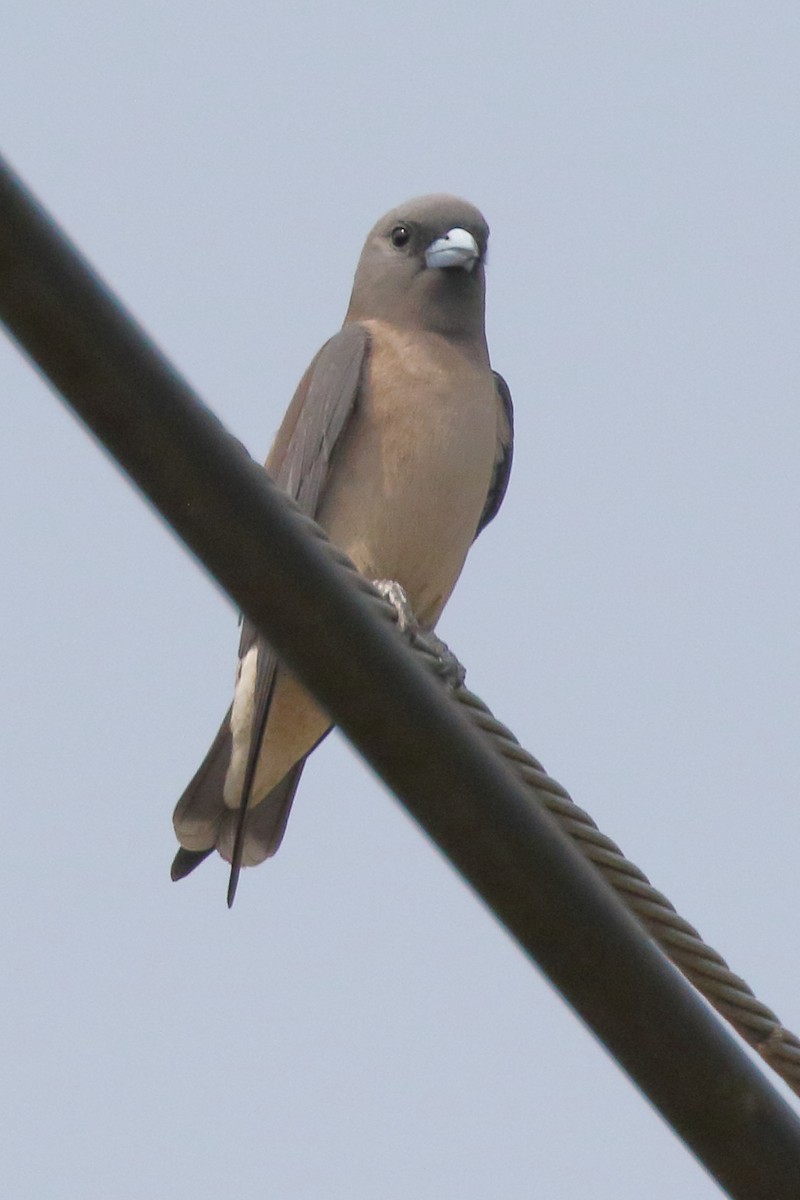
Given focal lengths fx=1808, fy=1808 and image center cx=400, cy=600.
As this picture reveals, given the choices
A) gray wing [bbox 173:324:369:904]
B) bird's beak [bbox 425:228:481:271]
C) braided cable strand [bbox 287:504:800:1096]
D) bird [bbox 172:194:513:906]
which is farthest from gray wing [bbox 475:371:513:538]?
braided cable strand [bbox 287:504:800:1096]

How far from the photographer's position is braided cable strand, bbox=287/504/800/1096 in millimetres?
2432

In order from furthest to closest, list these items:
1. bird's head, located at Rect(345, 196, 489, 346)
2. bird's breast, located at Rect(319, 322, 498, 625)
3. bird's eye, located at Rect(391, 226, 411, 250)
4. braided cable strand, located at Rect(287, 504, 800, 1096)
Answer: bird's eye, located at Rect(391, 226, 411, 250) → bird's head, located at Rect(345, 196, 489, 346) → bird's breast, located at Rect(319, 322, 498, 625) → braided cable strand, located at Rect(287, 504, 800, 1096)

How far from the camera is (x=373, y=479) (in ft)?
17.4

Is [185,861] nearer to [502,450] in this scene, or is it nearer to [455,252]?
[502,450]

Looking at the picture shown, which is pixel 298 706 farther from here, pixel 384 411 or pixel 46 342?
pixel 46 342

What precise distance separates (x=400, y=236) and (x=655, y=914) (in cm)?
397

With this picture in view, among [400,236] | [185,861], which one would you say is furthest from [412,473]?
[185,861]

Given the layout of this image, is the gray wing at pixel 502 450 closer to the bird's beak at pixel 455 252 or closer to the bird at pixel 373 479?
the bird at pixel 373 479

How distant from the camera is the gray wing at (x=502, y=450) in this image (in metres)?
5.80

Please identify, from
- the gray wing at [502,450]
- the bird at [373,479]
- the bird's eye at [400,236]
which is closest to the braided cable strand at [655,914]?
the bird at [373,479]

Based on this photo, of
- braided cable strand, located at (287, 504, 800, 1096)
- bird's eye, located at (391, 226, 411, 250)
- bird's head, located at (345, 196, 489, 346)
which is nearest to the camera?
braided cable strand, located at (287, 504, 800, 1096)

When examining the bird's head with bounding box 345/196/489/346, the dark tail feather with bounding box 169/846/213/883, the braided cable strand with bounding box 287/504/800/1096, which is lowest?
the braided cable strand with bounding box 287/504/800/1096

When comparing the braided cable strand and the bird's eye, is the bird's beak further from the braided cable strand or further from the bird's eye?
the braided cable strand

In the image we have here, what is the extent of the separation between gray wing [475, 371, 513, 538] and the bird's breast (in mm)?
237
